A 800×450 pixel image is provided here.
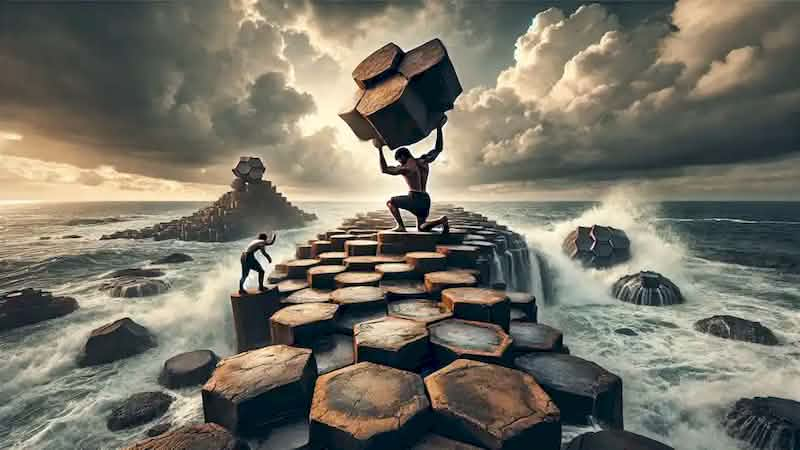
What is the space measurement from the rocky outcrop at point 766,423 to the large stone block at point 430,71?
7773 mm

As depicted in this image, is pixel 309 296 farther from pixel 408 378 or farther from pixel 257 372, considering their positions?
pixel 408 378

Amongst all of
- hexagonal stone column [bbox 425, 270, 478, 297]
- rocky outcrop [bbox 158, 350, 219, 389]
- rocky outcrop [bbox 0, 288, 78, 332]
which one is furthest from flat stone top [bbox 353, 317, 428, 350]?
rocky outcrop [bbox 0, 288, 78, 332]

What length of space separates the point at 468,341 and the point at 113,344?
35.5 ft

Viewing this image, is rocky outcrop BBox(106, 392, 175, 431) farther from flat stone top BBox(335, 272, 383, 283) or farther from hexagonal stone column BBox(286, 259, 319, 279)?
flat stone top BBox(335, 272, 383, 283)

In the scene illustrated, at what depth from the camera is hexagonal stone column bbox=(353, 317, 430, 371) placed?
2.64 metres

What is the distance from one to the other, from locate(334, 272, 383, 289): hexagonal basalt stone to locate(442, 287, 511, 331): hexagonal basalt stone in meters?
1.46

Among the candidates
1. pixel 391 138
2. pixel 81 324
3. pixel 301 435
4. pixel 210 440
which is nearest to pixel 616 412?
pixel 301 435

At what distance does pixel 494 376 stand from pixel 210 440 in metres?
2.07

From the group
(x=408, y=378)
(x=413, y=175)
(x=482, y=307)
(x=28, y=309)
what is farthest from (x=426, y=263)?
(x=28, y=309)

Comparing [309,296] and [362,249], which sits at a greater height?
[362,249]

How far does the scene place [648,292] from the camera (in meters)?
12.3

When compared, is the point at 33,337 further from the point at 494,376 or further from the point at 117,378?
the point at 494,376

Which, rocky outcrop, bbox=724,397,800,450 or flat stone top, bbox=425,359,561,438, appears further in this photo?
rocky outcrop, bbox=724,397,800,450

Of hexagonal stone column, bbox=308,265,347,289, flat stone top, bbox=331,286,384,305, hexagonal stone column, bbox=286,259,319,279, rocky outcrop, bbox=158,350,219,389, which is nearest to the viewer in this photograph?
flat stone top, bbox=331,286,384,305
